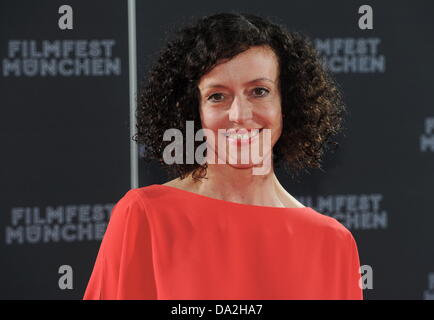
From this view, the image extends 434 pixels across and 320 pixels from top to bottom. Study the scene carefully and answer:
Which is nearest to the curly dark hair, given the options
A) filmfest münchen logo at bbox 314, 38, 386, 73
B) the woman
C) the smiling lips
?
the woman

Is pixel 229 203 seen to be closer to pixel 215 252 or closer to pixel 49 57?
pixel 215 252

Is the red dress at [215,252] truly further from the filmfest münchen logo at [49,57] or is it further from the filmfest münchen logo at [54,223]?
the filmfest münchen logo at [49,57]

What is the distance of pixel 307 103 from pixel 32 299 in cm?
118

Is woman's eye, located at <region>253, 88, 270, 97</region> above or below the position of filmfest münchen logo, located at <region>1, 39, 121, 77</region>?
below

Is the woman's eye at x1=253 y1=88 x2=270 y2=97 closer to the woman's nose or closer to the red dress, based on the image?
the woman's nose

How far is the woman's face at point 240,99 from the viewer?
4.11ft

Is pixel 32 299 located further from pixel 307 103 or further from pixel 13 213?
pixel 307 103

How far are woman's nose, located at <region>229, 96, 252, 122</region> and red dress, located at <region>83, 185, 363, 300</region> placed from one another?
22 cm

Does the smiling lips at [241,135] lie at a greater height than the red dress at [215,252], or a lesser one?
greater

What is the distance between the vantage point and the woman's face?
125 cm

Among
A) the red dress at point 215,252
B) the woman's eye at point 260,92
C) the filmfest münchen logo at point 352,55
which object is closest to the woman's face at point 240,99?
the woman's eye at point 260,92

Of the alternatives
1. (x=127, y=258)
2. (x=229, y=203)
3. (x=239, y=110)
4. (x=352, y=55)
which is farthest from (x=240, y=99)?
(x=352, y=55)

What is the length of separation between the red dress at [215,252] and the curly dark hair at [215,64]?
0.14 metres

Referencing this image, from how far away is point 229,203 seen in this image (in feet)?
4.45
